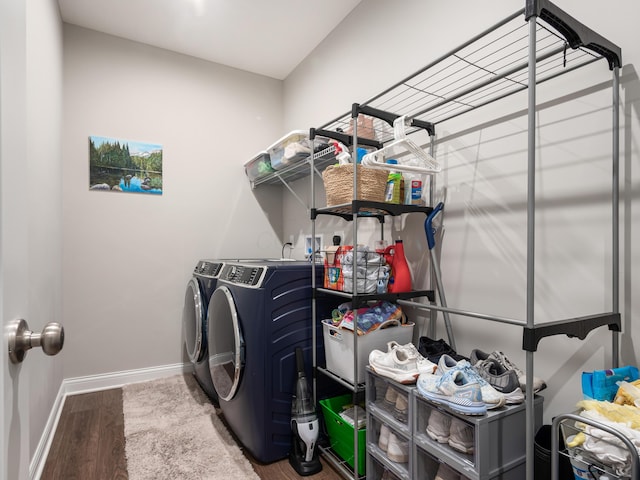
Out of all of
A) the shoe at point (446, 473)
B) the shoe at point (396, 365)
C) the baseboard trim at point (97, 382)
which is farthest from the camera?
the baseboard trim at point (97, 382)

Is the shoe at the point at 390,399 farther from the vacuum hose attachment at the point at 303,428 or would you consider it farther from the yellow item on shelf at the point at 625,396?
the yellow item on shelf at the point at 625,396

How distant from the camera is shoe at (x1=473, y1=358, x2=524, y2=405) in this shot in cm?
118

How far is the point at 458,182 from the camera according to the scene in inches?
67.2

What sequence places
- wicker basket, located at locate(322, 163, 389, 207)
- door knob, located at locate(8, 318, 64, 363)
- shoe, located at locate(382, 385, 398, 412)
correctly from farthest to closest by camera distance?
wicker basket, located at locate(322, 163, 389, 207) → shoe, located at locate(382, 385, 398, 412) → door knob, located at locate(8, 318, 64, 363)

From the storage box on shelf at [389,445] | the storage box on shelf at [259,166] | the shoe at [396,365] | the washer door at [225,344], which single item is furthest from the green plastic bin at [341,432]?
the storage box on shelf at [259,166]

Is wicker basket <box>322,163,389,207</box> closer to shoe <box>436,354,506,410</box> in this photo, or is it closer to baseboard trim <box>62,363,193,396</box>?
shoe <box>436,354,506,410</box>

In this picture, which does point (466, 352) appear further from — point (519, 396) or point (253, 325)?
point (253, 325)

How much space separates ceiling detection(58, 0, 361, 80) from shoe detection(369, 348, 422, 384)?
2.20 m

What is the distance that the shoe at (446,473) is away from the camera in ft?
4.02

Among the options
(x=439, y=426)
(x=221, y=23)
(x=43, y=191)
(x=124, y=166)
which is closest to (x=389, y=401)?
(x=439, y=426)

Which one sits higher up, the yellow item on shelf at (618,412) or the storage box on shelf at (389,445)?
the yellow item on shelf at (618,412)

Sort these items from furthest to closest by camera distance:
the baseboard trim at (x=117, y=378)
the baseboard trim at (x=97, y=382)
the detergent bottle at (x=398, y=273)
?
the baseboard trim at (x=117, y=378)
the baseboard trim at (x=97, y=382)
the detergent bottle at (x=398, y=273)

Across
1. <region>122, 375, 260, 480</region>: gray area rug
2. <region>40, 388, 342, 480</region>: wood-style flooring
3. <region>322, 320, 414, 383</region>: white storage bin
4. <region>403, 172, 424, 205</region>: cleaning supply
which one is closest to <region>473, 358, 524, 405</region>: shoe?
<region>322, 320, 414, 383</region>: white storage bin

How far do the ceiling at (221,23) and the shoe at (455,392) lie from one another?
2.32 m
